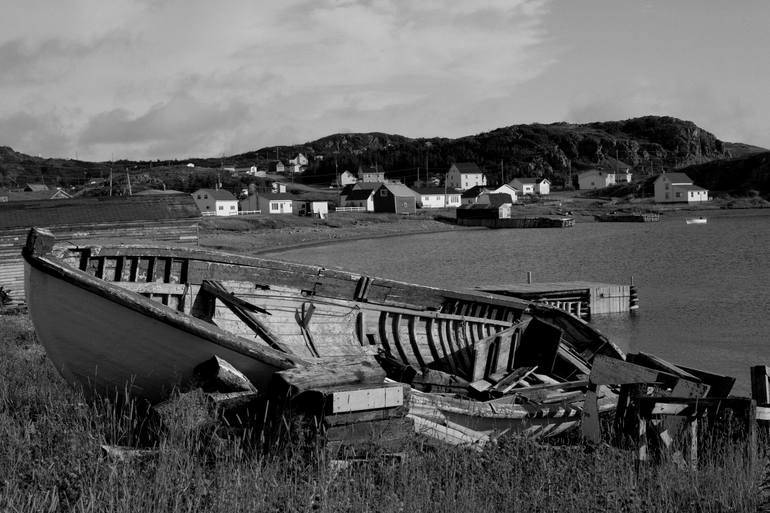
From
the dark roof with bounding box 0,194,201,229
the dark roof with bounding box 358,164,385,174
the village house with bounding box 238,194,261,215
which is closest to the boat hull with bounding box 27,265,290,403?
the dark roof with bounding box 0,194,201,229

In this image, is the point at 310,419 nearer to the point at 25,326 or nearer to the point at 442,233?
the point at 25,326

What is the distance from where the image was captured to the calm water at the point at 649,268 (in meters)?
26.0

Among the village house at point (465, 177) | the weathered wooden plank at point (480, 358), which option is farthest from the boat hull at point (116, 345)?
the village house at point (465, 177)

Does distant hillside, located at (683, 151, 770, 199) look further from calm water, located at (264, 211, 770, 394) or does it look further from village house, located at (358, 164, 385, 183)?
village house, located at (358, 164, 385, 183)

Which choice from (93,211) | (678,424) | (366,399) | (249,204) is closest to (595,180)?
(249,204)

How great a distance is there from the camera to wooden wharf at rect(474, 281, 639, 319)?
2977 centimetres

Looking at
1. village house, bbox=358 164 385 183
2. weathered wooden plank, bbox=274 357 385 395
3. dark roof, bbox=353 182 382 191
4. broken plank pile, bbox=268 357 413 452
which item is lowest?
broken plank pile, bbox=268 357 413 452

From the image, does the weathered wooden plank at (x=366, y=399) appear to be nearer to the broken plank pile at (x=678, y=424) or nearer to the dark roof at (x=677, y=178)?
the broken plank pile at (x=678, y=424)

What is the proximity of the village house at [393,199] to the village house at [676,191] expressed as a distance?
53.5 meters

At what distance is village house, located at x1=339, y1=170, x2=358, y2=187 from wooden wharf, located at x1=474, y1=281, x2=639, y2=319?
137m

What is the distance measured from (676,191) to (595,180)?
83.7 feet

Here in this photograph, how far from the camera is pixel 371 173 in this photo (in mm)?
179500

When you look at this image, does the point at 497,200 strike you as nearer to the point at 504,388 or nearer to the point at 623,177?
the point at 623,177

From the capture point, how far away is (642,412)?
767 centimetres
